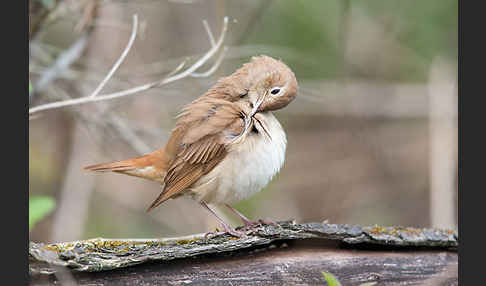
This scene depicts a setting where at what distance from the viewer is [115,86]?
5664 millimetres

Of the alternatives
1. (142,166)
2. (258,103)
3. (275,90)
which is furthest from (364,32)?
(142,166)

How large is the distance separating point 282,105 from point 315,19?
10.2 feet

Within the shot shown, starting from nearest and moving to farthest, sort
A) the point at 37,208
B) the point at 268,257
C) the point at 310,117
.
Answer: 1. the point at 37,208
2. the point at 268,257
3. the point at 310,117

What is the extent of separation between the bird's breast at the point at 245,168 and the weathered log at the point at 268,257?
51 centimetres

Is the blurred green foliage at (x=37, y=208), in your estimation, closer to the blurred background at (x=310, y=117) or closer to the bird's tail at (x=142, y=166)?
the bird's tail at (x=142, y=166)

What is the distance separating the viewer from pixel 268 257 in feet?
12.0

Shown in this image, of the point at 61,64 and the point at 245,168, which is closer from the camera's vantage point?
the point at 245,168

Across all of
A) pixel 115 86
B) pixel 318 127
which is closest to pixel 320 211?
pixel 318 127

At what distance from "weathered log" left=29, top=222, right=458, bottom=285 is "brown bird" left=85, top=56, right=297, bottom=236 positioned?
A: 0.53 m

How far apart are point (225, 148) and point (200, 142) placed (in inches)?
6.9

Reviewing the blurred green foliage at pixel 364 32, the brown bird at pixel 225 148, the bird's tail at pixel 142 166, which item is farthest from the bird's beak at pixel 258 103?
the blurred green foliage at pixel 364 32

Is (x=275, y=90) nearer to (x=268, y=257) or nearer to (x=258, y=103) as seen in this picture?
(x=258, y=103)

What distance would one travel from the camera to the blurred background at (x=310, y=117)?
6.34 metres

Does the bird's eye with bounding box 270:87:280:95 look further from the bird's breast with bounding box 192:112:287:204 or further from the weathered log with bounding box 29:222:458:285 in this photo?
the weathered log with bounding box 29:222:458:285
